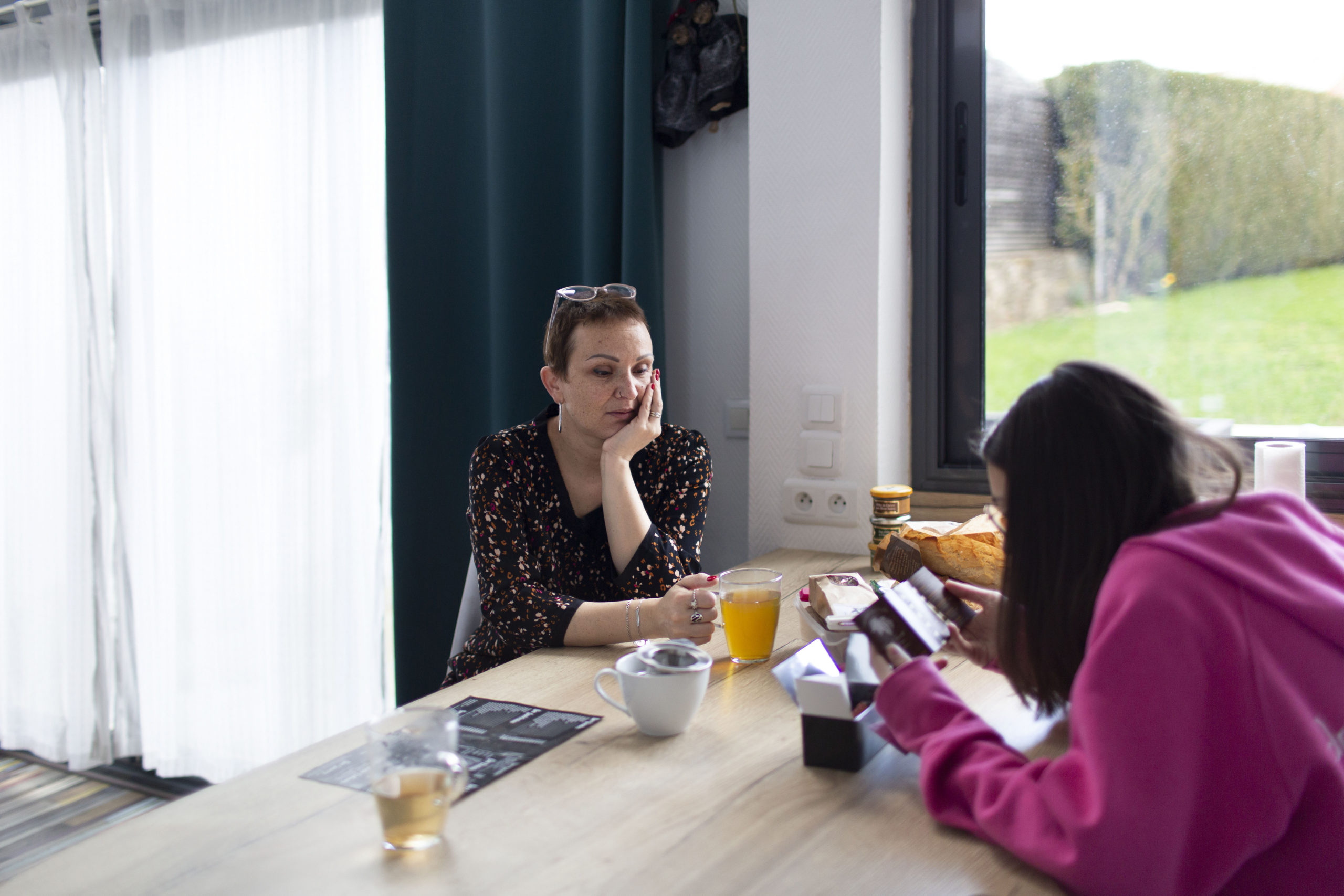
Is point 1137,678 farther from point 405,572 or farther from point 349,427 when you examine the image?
point 349,427

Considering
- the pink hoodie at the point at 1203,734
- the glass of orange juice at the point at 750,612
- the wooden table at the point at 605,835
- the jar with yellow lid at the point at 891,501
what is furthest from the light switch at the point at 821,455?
the pink hoodie at the point at 1203,734

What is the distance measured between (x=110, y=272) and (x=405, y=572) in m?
1.42

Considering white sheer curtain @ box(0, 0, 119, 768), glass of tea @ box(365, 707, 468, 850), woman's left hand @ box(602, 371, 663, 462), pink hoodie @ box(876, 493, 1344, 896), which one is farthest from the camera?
white sheer curtain @ box(0, 0, 119, 768)

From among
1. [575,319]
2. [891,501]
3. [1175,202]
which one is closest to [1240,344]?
[1175,202]

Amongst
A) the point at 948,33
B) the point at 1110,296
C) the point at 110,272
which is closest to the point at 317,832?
the point at 1110,296

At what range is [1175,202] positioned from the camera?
1.83m

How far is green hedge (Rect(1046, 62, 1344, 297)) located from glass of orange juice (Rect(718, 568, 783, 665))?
1100 mm

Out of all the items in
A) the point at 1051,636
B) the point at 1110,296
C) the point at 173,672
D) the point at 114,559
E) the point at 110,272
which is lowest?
the point at 173,672

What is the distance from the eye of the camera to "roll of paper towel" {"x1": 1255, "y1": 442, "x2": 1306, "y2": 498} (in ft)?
4.67

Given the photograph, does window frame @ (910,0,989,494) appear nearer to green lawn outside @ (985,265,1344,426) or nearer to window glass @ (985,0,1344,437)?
window glass @ (985,0,1344,437)

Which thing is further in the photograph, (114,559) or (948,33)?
(114,559)

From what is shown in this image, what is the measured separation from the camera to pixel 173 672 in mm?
2898

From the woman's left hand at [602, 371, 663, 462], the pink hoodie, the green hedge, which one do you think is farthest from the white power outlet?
the pink hoodie

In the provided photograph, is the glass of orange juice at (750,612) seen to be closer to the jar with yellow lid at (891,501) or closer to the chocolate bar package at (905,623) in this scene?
the chocolate bar package at (905,623)
